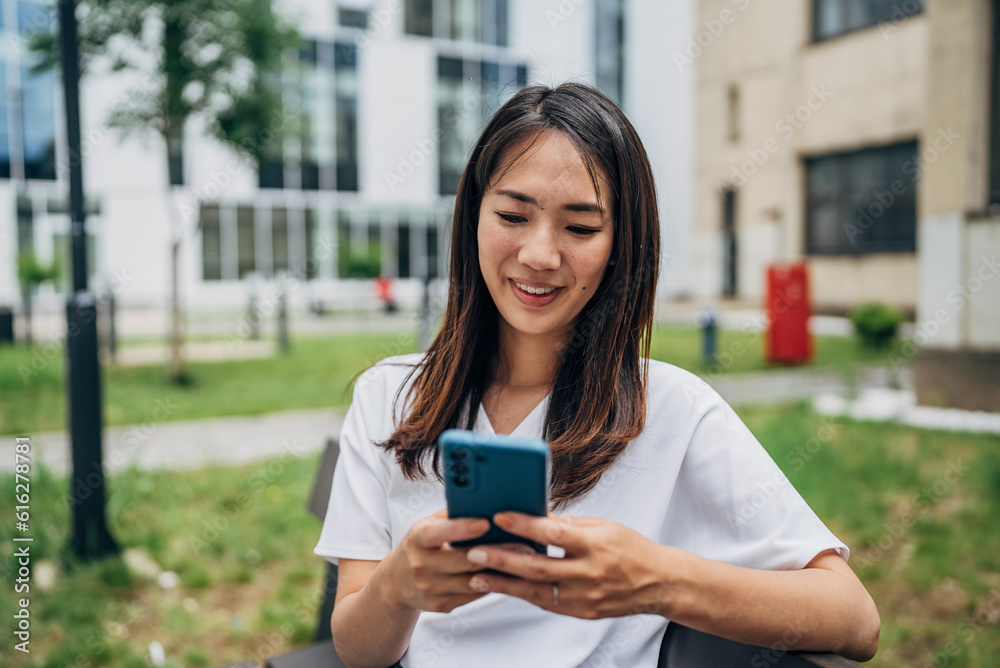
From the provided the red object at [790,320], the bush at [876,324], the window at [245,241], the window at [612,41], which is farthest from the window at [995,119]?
the window at [245,241]

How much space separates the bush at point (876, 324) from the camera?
436 inches

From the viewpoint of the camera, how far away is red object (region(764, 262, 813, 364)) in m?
10.3

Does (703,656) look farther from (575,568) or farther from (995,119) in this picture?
(995,119)

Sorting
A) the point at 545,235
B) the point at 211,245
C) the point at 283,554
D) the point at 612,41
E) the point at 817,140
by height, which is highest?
the point at 612,41

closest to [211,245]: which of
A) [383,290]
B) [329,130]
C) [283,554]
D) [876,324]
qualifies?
[329,130]

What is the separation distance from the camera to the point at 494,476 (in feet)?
3.19

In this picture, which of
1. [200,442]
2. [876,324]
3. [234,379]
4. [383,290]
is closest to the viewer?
[200,442]

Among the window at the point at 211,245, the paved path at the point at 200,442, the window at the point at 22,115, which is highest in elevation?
the window at the point at 22,115

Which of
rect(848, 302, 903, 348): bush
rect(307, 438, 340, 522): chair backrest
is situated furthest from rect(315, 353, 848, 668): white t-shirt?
rect(848, 302, 903, 348): bush

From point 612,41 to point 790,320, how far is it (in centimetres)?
1728

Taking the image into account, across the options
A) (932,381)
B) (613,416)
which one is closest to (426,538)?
(613,416)

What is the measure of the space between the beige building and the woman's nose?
6127mm

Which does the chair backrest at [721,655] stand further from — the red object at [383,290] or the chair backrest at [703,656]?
the red object at [383,290]

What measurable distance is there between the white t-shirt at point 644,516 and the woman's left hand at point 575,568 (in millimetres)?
342
